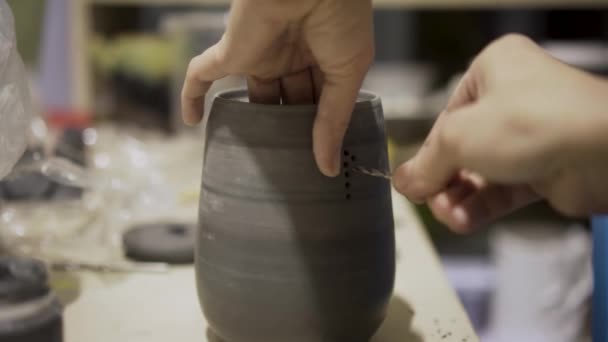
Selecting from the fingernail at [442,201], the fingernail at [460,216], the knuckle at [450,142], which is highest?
the knuckle at [450,142]

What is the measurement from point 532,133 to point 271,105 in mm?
192

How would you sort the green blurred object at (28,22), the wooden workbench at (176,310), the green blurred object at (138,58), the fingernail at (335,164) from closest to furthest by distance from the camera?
1. the fingernail at (335,164)
2. the wooden workbench at (176,310)
3. the green blurred object at (28,22)
4. the green blurred object at (138,58)

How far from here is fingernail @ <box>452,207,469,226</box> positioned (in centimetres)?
45

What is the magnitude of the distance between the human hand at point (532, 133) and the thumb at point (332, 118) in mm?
63

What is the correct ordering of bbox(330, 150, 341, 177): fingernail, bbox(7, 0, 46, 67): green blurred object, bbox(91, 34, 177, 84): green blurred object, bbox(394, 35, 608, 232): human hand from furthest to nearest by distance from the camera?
1. bbox(91, 34, 177, 84): green blurred object
2. bbox(7, 0, 46, 67): green blurred object
3. bbox(330, 150, 341, 177): fingernail
4. bbox(394, 35, 608, 232): human hand

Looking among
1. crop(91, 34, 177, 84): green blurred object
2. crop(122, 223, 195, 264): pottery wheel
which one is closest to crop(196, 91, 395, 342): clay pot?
crop(122, 223, 195, 264): pottery wheel

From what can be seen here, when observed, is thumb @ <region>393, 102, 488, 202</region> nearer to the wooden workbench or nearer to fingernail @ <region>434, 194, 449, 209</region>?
fingernail @ <region>434, 194, 449, 209</region>

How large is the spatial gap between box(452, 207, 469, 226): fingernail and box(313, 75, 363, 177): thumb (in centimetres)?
9

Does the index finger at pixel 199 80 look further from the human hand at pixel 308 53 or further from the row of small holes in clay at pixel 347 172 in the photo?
the row of small holes in clay at pixel 347 172

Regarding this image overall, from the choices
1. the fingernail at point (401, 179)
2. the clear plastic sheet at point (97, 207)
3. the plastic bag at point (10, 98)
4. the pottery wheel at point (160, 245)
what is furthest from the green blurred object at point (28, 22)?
the fingernail at point (401, 179)

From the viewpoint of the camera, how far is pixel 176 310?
2.07 ft

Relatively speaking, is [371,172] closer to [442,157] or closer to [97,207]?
[442,157]

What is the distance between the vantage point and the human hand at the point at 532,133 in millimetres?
361

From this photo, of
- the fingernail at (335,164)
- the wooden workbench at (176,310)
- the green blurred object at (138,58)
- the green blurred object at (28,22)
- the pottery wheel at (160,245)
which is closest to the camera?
the fingernail at (335,164)
